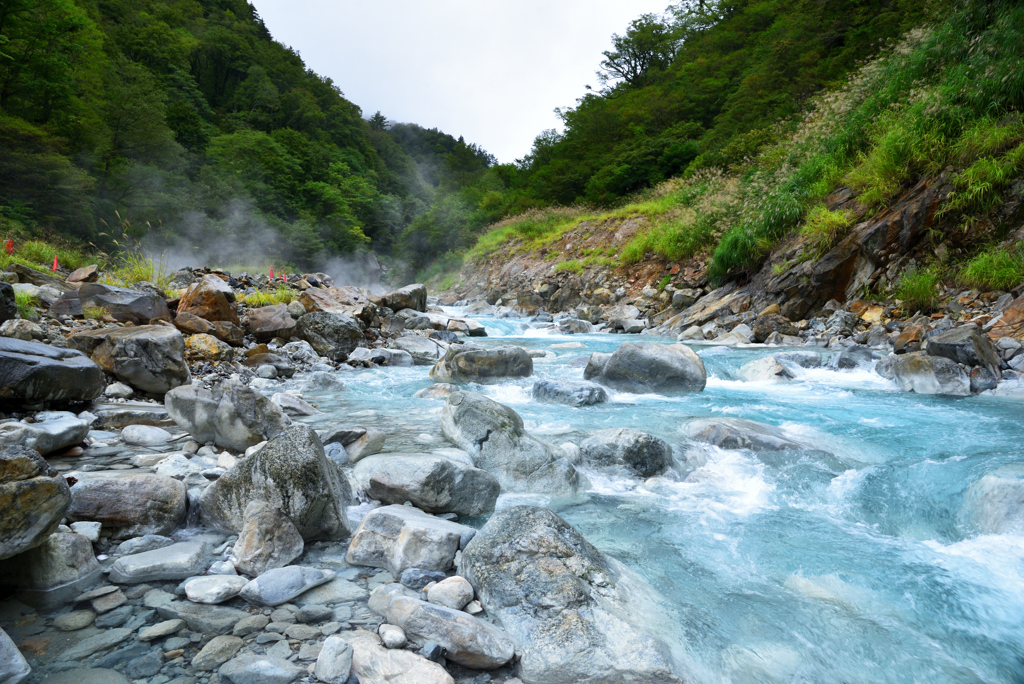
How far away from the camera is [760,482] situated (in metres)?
3.42

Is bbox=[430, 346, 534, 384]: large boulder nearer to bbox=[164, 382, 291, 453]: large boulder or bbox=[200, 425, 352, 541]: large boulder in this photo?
bbox=[164, 382, 291, 453]: large boulder

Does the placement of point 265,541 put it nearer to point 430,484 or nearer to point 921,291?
point 430,484

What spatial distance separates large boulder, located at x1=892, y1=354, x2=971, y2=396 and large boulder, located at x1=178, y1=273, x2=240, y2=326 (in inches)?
341

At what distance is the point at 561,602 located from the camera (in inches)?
77.9

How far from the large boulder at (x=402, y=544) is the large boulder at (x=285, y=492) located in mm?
202

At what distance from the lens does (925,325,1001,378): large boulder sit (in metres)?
5.43

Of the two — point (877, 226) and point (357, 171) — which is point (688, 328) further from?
point (357, 171)

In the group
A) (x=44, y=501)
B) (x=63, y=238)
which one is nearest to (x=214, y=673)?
(x=44, y=501)

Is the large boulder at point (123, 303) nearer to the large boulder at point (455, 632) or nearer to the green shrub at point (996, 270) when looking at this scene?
the large boulder at point (455, 632)

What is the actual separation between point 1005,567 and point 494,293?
19159 millimetres

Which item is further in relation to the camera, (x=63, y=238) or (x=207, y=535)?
(x=63, y=238)

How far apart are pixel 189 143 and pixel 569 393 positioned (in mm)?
38258

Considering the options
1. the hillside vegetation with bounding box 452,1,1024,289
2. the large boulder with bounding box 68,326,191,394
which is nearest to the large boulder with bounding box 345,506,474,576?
the large boulder with bounding box 68,326,191,394

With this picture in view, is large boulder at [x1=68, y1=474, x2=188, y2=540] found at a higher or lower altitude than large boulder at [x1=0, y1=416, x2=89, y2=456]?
lower
